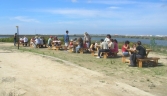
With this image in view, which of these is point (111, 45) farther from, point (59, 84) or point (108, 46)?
point (59, 84)

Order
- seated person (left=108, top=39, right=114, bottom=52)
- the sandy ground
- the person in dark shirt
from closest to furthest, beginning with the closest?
the sandy ground < the person in dark shirt < seated person (left=108, top=39, right=114, bottom=52)

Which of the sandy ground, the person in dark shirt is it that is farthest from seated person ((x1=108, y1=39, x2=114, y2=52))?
the sandy ground

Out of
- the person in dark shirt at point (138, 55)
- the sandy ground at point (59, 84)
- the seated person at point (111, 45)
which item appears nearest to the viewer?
the sandy ground at point (59, 84)

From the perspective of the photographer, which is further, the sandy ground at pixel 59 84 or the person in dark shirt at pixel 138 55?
the person in dark shirt at pixel 138 55

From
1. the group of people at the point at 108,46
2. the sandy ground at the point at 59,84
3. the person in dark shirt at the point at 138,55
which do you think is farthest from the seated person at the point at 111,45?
the sandy ground at the point at 59,84

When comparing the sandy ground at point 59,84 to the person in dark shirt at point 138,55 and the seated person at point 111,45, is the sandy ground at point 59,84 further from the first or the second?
the seated person at point 111,45

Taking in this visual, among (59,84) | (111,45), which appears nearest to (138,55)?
(111,45)

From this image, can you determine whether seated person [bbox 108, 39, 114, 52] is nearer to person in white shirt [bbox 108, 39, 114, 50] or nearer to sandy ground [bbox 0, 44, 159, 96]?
person in white shirt [bbox 108, 39, 114, 50]

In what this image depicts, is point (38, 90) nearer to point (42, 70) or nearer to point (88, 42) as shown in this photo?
point (42, 70)

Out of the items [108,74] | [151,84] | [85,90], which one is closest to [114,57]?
[108,74]

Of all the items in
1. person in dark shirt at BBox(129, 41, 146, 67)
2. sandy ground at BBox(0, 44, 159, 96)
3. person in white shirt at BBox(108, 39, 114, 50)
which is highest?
person in white shirt at BBox(108, 39, 114, 50)

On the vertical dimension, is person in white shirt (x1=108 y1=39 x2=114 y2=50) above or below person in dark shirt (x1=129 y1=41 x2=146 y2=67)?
above

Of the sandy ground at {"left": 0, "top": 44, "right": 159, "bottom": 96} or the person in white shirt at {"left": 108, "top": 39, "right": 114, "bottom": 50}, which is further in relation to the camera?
the person in white shirt at {"left": 108, "top": 39, "right": 114, "bottom": 50}

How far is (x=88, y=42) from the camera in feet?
57.3
